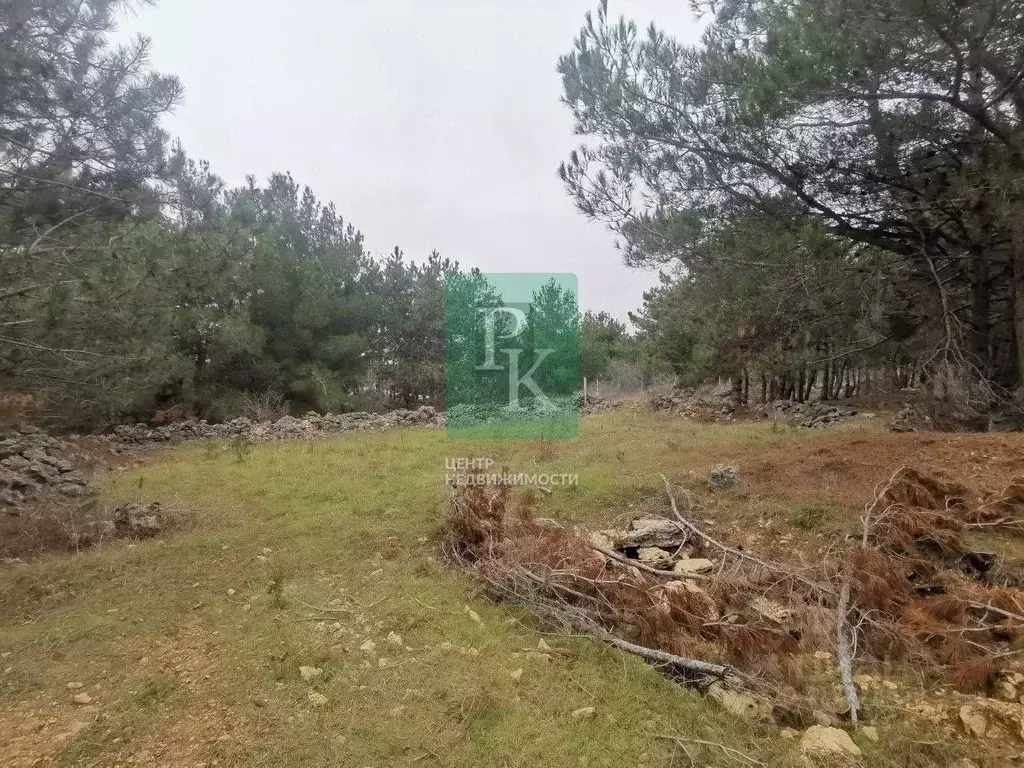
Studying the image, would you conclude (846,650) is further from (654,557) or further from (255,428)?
(255,428)

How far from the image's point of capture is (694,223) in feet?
19.2

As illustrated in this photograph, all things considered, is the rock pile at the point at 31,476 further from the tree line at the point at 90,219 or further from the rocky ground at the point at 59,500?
the tree line at the point at 90,219

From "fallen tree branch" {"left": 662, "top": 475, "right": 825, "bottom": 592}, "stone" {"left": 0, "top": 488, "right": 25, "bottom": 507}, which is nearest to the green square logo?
"stone" {"left": 0, "top": 488, "right": 25, "bottom": 507}

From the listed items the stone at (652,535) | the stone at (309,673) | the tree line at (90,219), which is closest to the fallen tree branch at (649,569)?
the stone at (652,535)

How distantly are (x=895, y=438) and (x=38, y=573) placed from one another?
25.3 ft

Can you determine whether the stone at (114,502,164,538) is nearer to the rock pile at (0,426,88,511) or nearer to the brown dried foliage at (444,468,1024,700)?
the rock pile at (0,426,88,511)

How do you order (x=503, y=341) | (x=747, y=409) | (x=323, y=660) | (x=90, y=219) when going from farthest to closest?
(x=503, y=341) → (x=747, y=409) → (x=90, y=219) → (x=323, y=660)

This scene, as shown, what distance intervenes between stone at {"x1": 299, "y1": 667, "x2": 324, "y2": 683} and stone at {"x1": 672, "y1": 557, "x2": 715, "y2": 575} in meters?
2.13

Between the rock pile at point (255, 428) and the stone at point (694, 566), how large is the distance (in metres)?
Answer: 9.04

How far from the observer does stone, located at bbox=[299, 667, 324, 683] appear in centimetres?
235

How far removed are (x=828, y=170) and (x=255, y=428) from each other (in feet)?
34.8

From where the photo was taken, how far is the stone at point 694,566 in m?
3.35

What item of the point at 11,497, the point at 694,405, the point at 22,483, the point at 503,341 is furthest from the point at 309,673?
the point at 694,405

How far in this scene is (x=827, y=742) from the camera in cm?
182
